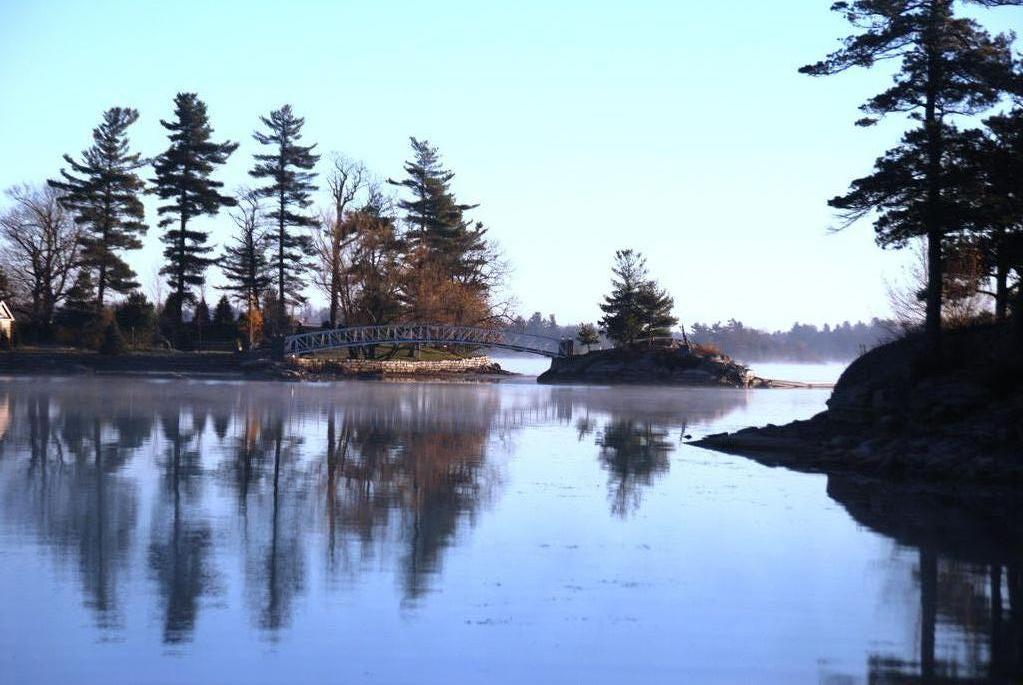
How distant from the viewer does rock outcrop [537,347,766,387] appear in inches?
2376

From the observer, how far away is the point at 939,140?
2245 cm

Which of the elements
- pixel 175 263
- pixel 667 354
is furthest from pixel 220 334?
pixel 667 354

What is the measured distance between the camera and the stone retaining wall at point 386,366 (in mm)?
58719

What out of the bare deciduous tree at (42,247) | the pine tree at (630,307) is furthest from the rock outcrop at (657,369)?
the bare deciduous tree at (42,247)

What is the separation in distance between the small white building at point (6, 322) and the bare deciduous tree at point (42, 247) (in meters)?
2.52

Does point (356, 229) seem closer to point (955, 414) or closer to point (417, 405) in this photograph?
point (417, 405)

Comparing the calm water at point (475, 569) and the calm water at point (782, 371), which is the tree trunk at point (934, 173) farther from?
the calm water at point (782, 371)

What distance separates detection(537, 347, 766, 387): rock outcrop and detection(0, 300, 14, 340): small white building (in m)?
27.2

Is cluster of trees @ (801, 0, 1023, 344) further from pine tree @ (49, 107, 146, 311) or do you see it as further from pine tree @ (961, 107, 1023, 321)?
pine tree @ (49, 107, 146, 311)

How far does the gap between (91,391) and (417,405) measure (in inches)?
457

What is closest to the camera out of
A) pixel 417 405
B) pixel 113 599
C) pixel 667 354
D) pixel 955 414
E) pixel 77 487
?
pixel 113 599

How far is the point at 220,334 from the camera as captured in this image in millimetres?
63969

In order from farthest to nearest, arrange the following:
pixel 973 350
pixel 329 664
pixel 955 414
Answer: pixel 973 350 < pixel 955 414 < pixel 329 664

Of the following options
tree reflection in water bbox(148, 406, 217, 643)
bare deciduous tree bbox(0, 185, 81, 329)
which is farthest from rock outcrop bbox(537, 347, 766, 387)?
tree reflection in water bbox(148, 406, 217, 643)
